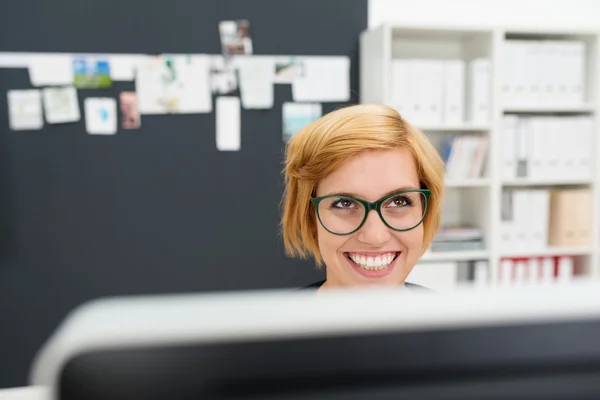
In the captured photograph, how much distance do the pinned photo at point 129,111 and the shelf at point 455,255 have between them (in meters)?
1.58

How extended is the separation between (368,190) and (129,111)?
2.13 metres

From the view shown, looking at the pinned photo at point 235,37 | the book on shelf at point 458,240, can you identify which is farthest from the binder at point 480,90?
the pinned photo at point 235,37

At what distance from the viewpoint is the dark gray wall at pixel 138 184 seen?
2.83m

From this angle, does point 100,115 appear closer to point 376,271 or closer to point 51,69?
point 51,69

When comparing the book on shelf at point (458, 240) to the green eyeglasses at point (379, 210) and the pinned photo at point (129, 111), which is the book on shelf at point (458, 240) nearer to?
the pinned photo at point (129, 111)

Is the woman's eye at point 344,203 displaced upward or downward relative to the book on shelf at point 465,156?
downward

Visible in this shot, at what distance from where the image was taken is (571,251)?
299 centimetres

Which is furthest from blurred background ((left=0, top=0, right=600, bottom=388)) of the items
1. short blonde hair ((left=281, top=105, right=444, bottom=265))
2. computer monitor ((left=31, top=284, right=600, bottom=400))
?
computer monitor ((left=31, top=284, right=600, bottom=400))

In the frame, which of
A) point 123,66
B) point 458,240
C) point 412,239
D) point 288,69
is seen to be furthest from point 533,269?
point 123,66

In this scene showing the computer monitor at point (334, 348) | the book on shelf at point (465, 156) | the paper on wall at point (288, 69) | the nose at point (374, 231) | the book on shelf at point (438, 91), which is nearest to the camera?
the computer monitor at point (334, 348)

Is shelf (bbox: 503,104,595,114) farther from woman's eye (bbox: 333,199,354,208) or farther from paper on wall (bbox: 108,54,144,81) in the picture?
woman's eye (bbox: 333,199,354,208)

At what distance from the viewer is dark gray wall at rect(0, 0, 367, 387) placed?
283 centimetres

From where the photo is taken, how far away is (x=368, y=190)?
3.41 ft

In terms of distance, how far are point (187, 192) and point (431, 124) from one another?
1279 millimetres
